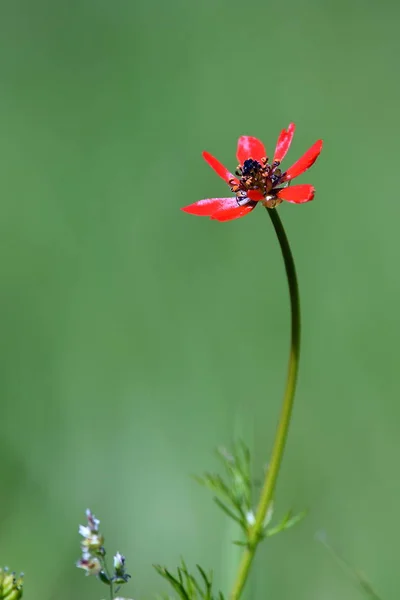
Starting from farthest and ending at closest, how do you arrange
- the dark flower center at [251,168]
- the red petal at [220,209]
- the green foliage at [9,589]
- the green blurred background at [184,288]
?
1. the green blurred background at [184,288]
2. the dark flower center at [251,168]
3. the red petal at [220,209]
4. the green foliage at [9,589]

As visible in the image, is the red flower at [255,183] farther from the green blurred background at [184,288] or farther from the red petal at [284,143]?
the green blurred background at [184,288]

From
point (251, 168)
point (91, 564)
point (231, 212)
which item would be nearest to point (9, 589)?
point (91, 564)

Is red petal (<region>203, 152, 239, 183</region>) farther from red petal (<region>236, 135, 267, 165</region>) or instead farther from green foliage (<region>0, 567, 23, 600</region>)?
green foliage (<region>0, 567, 23, 600</region>)

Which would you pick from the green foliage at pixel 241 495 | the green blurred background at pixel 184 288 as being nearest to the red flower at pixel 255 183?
the green foliage at pixel 241 495

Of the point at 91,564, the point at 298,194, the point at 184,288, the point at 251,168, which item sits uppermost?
the point at 184,288

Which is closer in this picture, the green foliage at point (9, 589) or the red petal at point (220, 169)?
the green foliage at point (9, 589)

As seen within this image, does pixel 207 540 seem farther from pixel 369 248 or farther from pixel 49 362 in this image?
pixel 369 248

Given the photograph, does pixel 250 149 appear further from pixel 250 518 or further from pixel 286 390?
pixel 250 518
